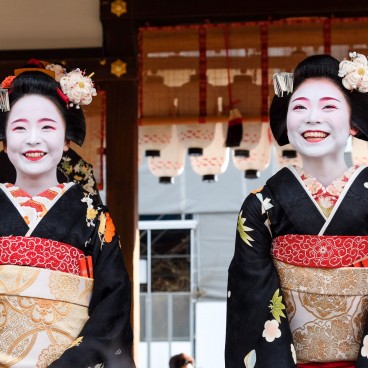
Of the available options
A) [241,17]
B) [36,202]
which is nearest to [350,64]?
[36,202]

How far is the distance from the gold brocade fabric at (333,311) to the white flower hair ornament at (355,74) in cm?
73

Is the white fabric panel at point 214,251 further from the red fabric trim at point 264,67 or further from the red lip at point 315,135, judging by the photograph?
the red lip at point 315,135

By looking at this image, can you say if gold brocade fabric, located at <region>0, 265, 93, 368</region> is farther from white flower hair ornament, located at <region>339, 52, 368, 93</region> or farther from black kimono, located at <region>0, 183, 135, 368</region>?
white flower hair ornament, located at <region>339, 52, 368, 93</region>

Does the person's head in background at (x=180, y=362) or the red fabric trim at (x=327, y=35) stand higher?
the red fabric trim at (x=327, y=35)

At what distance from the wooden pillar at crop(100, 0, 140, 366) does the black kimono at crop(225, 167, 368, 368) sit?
2.09 meters

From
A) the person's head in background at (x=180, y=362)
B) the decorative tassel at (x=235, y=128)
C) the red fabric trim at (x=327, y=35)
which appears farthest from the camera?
the person's head in background at (x=180, y=362)

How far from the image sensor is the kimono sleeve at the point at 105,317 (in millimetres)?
4082

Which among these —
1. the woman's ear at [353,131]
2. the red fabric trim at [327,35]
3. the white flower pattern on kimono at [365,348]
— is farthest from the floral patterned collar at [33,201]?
the red fabric trim at [327,35]

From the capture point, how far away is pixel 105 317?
13.6ft

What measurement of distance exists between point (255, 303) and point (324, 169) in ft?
2.02

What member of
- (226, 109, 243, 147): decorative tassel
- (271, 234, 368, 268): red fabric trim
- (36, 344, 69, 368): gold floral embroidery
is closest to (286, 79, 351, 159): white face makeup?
(271, 234, 368, 268): red fabric trim

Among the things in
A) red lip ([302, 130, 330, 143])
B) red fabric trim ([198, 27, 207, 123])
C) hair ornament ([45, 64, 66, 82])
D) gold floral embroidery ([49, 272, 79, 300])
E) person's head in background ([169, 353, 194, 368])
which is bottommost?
person's head in background ([169, 353, 194, 368])

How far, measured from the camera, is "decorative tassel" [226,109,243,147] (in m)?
6.96

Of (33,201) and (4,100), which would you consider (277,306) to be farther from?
(4,100)
